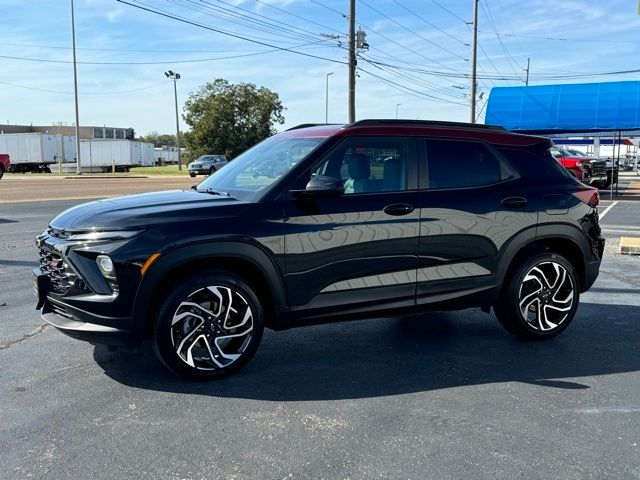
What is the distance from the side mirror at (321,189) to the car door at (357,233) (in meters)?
0.05

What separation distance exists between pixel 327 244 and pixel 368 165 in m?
0.75

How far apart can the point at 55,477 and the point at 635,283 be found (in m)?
7.13

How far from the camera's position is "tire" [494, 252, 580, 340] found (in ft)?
17.0

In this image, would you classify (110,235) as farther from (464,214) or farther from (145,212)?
(464,214)

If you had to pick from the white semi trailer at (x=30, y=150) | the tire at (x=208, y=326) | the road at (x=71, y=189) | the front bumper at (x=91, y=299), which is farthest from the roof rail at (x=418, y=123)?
the white semi trailer at (x=30, y=150)

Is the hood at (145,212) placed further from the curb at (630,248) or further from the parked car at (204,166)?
the parked car at (204,166)

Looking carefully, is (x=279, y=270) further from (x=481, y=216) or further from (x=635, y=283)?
(x=635, y=283)

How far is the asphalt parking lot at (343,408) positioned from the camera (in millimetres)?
3195

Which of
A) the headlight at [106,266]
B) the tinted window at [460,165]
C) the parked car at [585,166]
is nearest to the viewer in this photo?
the headlight at [106,266]

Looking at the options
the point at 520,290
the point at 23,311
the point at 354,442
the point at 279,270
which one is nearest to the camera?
the point at 354,442

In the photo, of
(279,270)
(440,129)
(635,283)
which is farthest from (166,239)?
(635,283)

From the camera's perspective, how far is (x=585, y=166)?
26328 millimetres

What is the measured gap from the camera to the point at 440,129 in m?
4.96

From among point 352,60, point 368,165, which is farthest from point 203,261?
point 352,60
